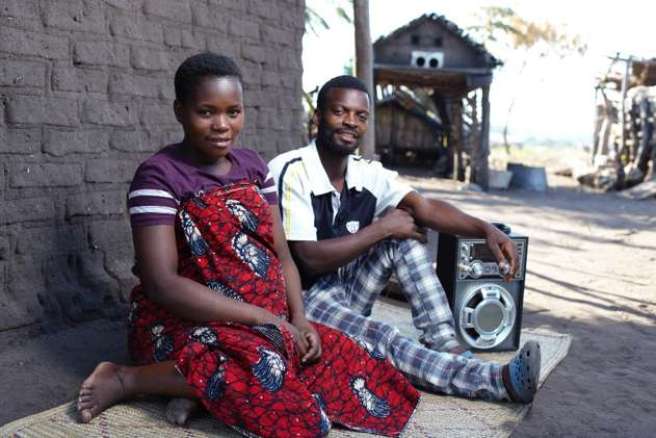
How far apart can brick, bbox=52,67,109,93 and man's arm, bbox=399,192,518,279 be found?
1550 mm

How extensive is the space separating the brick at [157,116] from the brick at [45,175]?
19.5 inches

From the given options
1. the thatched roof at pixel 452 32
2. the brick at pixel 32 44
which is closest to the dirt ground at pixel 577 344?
the brick at pixel 32 44

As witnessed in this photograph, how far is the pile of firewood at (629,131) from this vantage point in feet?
49.5

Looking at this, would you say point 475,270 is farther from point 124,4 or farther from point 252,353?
point 124,4

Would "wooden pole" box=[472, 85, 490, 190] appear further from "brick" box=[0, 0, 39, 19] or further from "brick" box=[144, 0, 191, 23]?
"brick" box=[0, 0, 39, 19]

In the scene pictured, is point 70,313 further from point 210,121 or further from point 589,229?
point 589,229

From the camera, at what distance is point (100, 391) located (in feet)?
7.71

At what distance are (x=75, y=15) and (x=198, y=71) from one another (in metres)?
1.19

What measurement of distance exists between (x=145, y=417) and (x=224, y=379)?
366 millimetres

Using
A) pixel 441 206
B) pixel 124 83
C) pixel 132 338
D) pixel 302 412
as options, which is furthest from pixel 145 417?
pixel 124 83

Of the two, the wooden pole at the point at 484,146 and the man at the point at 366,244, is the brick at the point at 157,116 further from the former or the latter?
the wooden pole at the point at 484,146

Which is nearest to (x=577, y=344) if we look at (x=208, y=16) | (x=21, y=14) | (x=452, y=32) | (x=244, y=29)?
(x=244, y=29)

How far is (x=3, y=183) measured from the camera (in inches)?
120

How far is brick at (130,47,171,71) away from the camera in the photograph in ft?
11.9
